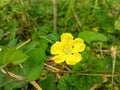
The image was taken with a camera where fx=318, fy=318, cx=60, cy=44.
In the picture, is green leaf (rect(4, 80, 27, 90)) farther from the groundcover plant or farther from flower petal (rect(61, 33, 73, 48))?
flower petal (rect(61, 33, 73, 48))

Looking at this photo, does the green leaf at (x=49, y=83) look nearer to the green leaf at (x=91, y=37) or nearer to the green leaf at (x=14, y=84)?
the green leaf at (x=14, y=84)

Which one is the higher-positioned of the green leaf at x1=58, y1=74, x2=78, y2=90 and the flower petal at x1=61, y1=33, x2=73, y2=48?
the flower petal at x1=61, y1=33, x2=73, y2=48

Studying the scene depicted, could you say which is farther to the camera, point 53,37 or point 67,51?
point 53,37

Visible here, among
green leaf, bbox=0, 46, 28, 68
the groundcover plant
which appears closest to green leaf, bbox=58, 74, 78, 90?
the groundcover plant

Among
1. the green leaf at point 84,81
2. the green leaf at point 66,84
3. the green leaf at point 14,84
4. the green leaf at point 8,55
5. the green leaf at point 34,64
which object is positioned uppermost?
the green leaf at point 8,55

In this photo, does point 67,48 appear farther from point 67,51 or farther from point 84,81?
point 84,81

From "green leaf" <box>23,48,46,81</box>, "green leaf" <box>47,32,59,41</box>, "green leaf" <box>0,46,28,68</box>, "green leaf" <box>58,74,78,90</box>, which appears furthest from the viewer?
"green leaf" <box>47,32,59,41</box>

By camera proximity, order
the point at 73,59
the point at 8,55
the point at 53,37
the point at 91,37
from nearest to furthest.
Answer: the point at 8,55, the point at 73,59, the point at 91,37, the point at 53,37

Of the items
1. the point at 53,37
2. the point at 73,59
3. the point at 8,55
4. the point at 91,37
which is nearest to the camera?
the point at 8,55

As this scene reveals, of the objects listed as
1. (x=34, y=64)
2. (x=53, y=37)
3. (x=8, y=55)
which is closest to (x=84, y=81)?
(x=34, y=64)

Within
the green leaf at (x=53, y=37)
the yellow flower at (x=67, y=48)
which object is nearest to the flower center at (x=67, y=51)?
the yellow flower at (x=67, y=48)
